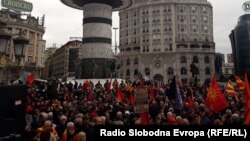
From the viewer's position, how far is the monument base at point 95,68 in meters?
41.2

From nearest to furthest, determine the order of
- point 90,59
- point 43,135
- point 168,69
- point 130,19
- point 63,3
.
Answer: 1. point 43,135
2. point 90,59
3. point 63,3
4. point 168,69
5. point 130,19

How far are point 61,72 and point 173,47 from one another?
48.1m

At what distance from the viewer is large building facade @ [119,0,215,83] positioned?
275 ft

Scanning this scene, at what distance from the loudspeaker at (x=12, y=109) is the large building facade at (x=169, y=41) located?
7865cm

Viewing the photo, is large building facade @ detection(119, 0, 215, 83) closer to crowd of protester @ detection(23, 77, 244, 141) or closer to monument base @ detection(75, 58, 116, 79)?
monument base @ detection(75, 58, 116, 79)

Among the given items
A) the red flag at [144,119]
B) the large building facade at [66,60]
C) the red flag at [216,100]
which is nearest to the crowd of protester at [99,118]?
the red flag at [144,119]

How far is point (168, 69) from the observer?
275 ft

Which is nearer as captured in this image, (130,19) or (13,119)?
(13,119)

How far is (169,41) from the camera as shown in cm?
8506

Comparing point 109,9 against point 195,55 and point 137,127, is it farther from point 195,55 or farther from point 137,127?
point 195,55

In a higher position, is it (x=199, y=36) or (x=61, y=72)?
(x=199, y=36)

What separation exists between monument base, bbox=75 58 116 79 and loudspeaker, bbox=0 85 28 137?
36875 millimetres

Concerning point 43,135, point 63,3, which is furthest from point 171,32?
point 43,135

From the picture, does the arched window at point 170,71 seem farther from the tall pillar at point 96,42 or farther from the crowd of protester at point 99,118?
the crowd of protester at point 99,118
